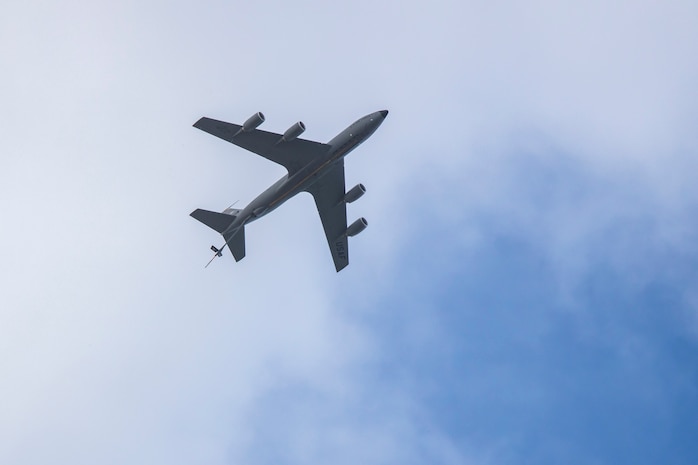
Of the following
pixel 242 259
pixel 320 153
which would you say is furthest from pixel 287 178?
pixel 242 259

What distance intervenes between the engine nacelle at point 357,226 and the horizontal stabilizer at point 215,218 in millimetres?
11707

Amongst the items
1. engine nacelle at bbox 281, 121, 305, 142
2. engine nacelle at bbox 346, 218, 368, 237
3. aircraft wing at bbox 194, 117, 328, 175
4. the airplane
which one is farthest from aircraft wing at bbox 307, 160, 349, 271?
engine nacelle at bbox 281, 121, 305, 142

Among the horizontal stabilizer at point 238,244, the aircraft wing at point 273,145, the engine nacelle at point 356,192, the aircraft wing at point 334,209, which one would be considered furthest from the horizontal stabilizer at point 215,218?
the engine nacelle at point 356,192

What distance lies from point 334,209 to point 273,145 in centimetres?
1022

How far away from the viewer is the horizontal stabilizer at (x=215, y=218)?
8912cm

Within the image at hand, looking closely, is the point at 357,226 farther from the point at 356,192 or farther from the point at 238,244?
the point at 238,244

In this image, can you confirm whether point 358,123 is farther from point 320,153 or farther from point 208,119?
point 208,119

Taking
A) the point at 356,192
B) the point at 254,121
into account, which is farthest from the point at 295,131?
the point at 356,192

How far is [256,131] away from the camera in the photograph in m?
86.1

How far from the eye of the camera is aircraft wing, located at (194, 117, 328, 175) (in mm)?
85250

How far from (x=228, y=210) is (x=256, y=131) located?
892cm

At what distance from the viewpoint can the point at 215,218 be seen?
8944cm

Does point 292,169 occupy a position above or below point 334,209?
below

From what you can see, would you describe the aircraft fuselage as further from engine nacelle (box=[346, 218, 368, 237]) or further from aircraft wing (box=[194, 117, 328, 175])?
engine nacelle (box=[346, 218, 368, 237])
